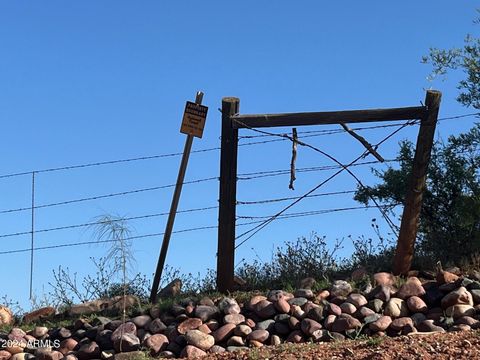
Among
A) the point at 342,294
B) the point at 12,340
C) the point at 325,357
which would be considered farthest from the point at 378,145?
the point at 12,340

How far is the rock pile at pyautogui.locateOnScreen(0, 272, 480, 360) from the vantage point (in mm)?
8836

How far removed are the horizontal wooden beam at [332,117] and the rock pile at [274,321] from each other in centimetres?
219

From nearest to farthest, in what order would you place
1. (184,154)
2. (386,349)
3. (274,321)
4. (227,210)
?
(386,349) < (274,321) < (227,210) < (184,154)

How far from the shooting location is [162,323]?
31.4 ft

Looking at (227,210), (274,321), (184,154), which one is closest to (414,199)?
(227,210)

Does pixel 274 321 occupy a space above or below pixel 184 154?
below

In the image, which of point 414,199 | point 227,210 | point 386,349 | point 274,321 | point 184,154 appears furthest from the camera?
point 184,154

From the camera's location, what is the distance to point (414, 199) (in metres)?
10.6

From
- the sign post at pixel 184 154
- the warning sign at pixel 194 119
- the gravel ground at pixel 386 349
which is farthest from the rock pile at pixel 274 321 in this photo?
the warning sign at pixel 194 119

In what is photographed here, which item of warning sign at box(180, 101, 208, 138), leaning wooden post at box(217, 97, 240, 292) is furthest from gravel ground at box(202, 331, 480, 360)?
warning sign at box(180, 101, 208, 138)

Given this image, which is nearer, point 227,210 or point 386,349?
point 386,349

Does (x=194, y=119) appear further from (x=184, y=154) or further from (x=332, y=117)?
(x=332, y=117)

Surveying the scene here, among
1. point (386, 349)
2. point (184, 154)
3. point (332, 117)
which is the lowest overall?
point (386, 349)

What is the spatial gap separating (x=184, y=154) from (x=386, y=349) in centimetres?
467
